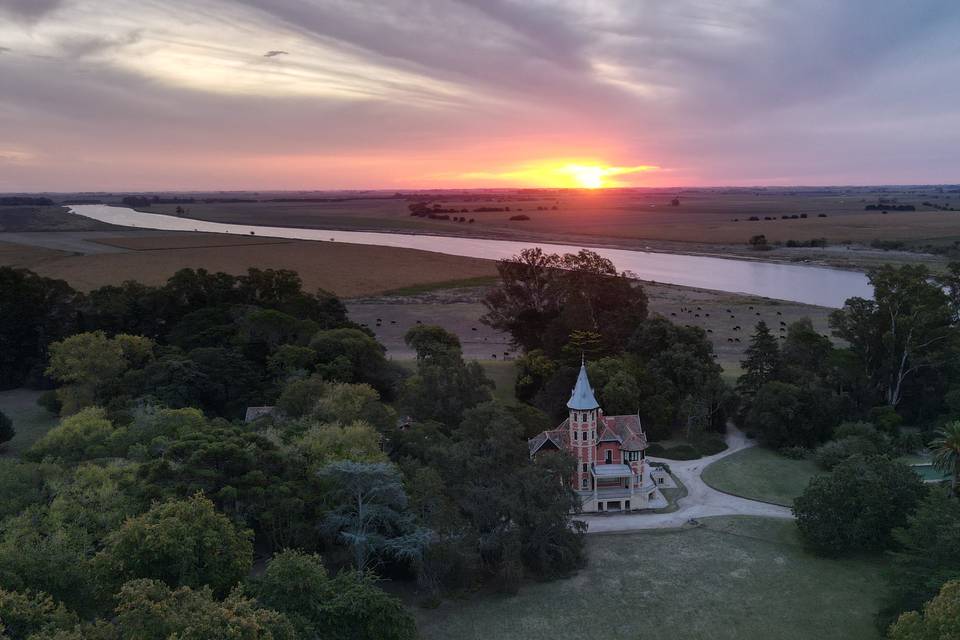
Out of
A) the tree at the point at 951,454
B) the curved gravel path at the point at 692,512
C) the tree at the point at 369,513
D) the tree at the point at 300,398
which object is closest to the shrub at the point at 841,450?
the curved gravel path at the point at 692,512

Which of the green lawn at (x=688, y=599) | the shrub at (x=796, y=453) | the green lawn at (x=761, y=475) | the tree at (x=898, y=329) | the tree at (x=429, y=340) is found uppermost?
the tree at (x=898, y=329)

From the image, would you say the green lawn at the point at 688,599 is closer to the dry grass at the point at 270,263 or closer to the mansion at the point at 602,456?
the mansion at the point at 602,456

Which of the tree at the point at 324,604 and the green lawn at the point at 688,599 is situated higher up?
the tree at the point at 324,604

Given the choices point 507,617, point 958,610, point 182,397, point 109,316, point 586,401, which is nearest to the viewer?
point 958,610

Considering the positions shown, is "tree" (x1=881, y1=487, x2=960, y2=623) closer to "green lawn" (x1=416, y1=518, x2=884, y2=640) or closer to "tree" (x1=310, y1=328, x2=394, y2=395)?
"green lawn" (x1=416, y1=518, x2=884, y2=640)

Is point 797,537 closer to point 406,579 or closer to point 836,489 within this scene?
point 836,489

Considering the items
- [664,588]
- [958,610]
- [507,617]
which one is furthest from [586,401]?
[958,610]

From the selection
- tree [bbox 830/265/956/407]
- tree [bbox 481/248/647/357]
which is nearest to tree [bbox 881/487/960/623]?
tree [bbox 830/265/956/407]
